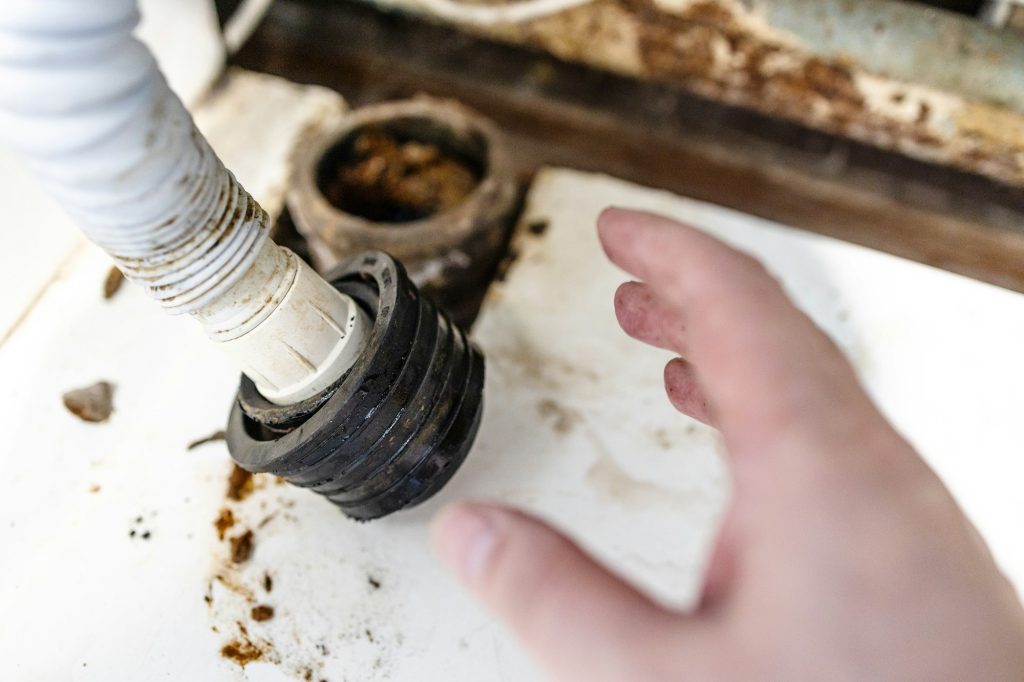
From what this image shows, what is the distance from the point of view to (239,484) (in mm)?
885

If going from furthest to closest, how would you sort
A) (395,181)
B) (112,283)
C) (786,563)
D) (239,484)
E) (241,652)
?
(395,181)
(112,283)
(239,484)
(241,652)
(786,563)

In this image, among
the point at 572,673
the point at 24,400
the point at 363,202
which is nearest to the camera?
the point at 572,673

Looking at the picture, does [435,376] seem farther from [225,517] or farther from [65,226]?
[65,226]

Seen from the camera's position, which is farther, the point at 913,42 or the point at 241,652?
the point at 913,42

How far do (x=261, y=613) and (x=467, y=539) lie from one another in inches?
17.0

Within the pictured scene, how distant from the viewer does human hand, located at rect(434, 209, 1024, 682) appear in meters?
0.41

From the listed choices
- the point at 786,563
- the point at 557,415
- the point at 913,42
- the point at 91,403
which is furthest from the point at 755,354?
the point at 913,42

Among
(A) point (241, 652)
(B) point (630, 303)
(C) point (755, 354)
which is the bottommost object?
(A) point (241, 652)

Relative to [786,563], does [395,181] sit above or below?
below

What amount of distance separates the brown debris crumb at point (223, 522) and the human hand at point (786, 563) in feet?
1.51

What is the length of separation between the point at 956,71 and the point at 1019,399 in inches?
21.4

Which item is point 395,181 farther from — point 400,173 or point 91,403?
point 91,403

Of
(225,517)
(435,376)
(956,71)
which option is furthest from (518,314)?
(956,71)

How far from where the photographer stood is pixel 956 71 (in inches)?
47.3
